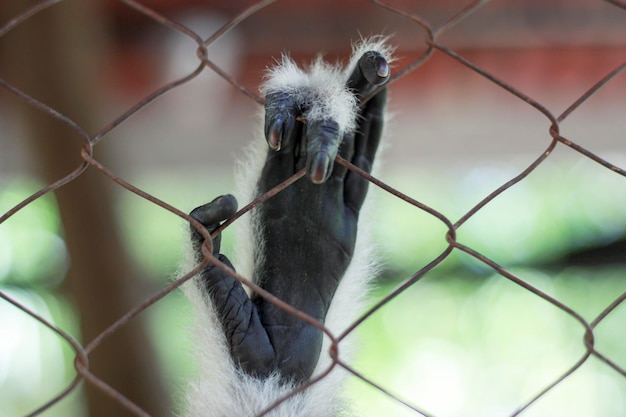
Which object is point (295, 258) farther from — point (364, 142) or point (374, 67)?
point (374, 67)

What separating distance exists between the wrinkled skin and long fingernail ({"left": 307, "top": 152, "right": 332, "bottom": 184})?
218 millimetres

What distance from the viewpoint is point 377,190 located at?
1.30 metres

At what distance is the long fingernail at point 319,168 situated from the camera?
0.75 m

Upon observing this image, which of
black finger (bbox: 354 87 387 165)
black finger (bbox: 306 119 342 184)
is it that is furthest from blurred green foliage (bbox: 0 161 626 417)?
black finger (bbox: 306 119 342 184)

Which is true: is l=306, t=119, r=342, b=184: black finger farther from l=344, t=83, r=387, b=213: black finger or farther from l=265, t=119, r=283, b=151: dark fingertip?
l=344, t=83, r=387, b=213: black finger

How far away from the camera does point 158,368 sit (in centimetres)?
223

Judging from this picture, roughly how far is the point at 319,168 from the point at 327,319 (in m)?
0.52

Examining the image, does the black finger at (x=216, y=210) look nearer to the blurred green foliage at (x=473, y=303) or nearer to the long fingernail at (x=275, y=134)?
the long fingernail at (x=275, y=134)

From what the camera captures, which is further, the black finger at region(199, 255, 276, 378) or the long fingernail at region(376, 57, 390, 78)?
the black finger at region(199, 255, 276, 378)

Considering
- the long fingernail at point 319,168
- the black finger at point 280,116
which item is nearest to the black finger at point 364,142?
the black finger at point 280,116

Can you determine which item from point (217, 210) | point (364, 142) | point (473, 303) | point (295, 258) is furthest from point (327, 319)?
point (473, 303)

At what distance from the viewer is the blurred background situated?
1.93m

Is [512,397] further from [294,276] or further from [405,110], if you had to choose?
[294,276]

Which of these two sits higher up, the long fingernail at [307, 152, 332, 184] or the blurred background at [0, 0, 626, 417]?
the blurred background at [0, 0, 626, 417]
